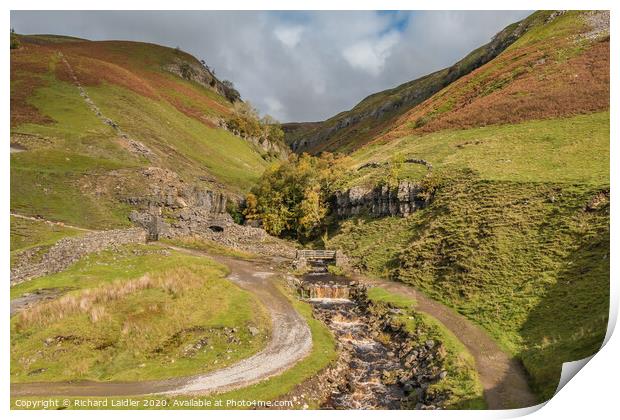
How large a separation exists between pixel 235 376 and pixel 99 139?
66.3 meters

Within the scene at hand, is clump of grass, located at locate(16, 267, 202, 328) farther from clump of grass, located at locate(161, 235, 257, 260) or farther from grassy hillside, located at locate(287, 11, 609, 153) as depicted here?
grassy hillside, located at locate(287, 11, 609, 153)

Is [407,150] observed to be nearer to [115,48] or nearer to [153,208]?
[153,208]

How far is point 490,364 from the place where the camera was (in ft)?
86.8

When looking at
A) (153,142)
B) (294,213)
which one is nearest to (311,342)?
(294,213)

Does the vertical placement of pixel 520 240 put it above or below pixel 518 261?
above

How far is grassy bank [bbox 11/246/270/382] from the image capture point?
78.5ft

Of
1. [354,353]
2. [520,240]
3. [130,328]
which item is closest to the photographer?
[130,328]

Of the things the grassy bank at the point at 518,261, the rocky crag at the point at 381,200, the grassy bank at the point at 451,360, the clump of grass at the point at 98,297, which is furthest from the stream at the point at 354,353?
the rocky crag at the point at 381,200

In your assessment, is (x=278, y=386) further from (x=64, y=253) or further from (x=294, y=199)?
(x=294, y=199)

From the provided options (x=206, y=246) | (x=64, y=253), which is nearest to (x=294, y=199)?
(x=206, y=246)

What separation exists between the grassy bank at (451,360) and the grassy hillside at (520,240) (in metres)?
3.59

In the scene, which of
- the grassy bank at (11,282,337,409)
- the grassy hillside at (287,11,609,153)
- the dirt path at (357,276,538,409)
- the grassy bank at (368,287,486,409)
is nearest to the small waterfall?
the grassy bank at (368,287,486,409)

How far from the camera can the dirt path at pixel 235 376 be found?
21594 mm

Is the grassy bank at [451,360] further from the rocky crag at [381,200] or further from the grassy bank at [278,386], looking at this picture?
the rocky crag at [381,200]
